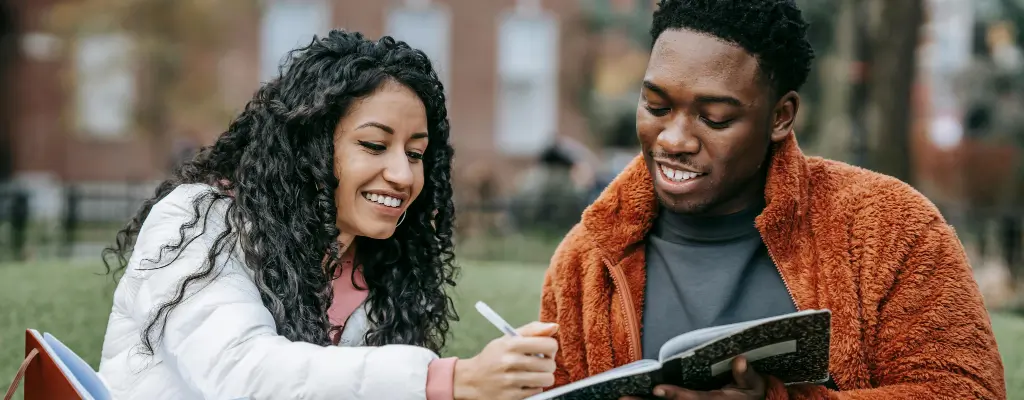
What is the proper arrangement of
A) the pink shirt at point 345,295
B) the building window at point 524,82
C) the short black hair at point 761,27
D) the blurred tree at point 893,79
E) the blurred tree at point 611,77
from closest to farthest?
the short black hair at point 761,27 < the pink shirt at point 345,295 < the blurred tree at point 893,79 < the blurred tree at point 611,77 < the building window at point 524,82

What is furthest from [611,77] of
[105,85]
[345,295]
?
[345,295]

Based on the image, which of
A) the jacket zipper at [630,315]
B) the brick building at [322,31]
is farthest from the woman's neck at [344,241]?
the brick building at [322,31]

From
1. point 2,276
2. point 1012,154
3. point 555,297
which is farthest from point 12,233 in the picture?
point 1012,154

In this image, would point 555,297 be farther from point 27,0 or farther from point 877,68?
point 27,0

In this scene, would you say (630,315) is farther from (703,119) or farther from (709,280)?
(703,119)

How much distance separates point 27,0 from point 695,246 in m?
21.4

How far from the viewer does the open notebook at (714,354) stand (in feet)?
6.37

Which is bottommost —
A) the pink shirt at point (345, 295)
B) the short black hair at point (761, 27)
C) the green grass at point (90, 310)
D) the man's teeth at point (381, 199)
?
the green grass at point (90, 310)

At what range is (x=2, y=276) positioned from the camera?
526 cm

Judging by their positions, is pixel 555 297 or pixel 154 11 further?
pixel 154 11

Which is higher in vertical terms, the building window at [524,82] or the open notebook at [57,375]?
the building window at [524,82]

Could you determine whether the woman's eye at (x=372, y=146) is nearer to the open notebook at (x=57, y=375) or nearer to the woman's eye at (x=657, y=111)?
the woman's eye at (x=657, y=111)

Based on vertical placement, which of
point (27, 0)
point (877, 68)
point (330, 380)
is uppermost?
point (27, 0)

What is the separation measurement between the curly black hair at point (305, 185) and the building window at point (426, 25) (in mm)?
19959
